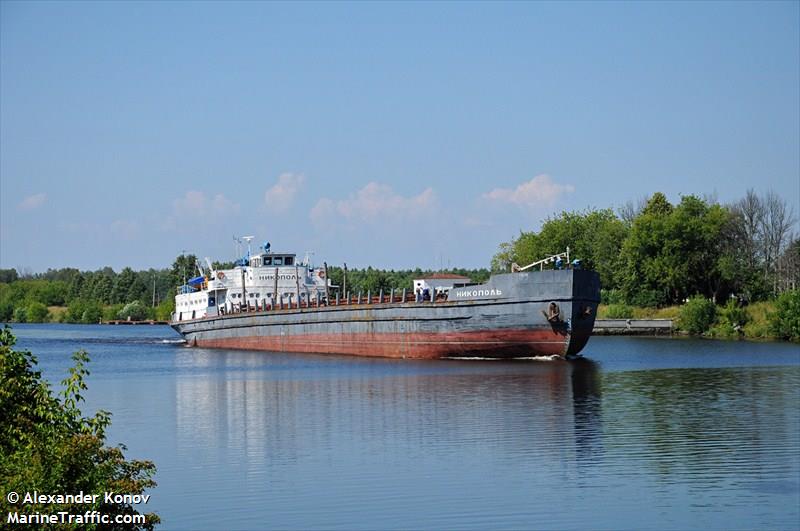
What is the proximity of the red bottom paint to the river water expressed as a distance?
87cm

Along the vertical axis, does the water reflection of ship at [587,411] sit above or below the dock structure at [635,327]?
below

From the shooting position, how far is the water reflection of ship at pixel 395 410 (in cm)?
2523

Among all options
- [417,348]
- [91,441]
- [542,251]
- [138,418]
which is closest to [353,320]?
[417,348]

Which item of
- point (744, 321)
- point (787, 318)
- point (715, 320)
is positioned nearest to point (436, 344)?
point (787, 318)

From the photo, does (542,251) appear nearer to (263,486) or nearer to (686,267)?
(686,267)

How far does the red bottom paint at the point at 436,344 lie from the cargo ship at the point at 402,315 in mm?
52

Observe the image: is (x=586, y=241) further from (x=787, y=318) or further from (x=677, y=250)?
(x=787, y=318)

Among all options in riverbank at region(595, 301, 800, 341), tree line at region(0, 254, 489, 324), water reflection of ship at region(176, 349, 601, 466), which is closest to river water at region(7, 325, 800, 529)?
water reflection of ship at region(176, 349, 601, 466)

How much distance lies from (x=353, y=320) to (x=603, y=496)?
35.8m

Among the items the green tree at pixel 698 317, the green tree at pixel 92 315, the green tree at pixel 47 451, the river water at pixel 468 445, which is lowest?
the river water at pixel 468 445

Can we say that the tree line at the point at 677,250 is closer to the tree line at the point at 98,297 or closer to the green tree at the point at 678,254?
the green tree at the point at 678,254

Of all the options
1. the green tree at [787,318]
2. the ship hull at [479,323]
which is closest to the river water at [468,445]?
the ship hull at [479,323]

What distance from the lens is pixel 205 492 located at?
20469 mm

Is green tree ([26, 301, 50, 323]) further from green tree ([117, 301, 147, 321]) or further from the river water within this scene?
the river water
